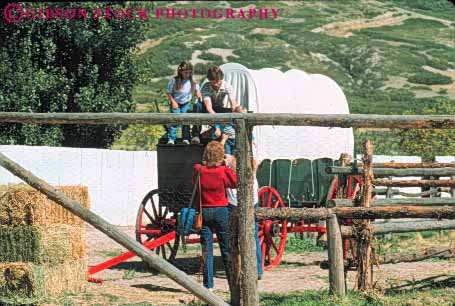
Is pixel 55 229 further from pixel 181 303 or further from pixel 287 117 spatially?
pixel 287 117

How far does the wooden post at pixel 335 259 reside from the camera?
859 centimetres

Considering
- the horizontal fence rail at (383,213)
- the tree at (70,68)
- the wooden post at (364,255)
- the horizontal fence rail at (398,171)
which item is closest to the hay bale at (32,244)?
the horizontal fence rail at (383,213)

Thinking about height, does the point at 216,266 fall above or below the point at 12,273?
below

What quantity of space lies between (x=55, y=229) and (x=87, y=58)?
1843cm

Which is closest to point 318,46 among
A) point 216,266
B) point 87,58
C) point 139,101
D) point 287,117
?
point 139,101

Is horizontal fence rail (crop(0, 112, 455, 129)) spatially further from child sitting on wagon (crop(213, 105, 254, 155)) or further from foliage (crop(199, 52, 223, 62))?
foliage (crop(199, 52, 223, 62))

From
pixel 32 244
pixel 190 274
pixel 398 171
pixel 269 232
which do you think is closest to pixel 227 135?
pixel 269 232

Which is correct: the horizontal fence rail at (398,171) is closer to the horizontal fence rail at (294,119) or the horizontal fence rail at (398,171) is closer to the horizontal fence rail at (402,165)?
the horizontal fence rail at (402,165)

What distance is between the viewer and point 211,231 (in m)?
9.17

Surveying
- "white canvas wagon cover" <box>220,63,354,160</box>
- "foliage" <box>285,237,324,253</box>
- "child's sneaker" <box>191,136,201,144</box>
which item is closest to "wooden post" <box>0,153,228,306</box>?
"child's sneaker" <box>191,136,201,144</box>

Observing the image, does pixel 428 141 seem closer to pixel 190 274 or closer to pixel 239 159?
pixel 190 274

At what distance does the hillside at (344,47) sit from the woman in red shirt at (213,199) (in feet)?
135

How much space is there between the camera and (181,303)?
8.73 meters

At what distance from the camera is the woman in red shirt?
892 centimetres
